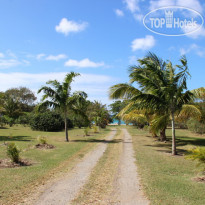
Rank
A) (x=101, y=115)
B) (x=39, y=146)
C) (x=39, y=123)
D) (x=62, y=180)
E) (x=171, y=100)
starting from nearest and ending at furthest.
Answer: (x=62, y=180) → (x=171, y=100) → (x=39, y=146) → (x=39, y=123) → (x=101, y=115)

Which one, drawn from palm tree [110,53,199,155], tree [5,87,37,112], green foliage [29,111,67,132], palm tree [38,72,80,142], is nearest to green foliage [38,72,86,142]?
palm tree [38,72,80,142]

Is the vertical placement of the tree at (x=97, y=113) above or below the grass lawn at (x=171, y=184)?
above

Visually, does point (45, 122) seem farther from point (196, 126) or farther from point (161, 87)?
point (161, 87)

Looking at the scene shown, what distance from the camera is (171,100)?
11852mm

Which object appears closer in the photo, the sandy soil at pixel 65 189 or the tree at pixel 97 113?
the sandy soil at pixel 65 189

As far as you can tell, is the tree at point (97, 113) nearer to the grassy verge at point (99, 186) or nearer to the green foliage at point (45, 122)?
the green foliage at point (45, 122)

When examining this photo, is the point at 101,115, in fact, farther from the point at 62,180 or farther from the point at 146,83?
the point at 62,180

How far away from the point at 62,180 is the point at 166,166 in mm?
4574

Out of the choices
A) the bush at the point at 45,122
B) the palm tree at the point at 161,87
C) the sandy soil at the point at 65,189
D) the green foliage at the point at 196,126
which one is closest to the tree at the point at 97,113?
the bush at the point at 45,122

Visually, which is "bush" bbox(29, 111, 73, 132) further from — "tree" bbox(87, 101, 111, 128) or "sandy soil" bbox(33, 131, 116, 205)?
"sandy soil" bbox(33, 131, 116, 205)

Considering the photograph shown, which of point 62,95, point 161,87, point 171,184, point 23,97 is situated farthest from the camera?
point 23,97

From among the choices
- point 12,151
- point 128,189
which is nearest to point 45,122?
point 12,151

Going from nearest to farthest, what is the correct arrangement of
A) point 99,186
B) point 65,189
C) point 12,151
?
point 65,189
point 99,186
point 12,151

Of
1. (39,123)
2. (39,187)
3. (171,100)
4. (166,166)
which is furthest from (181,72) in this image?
(39,123)
